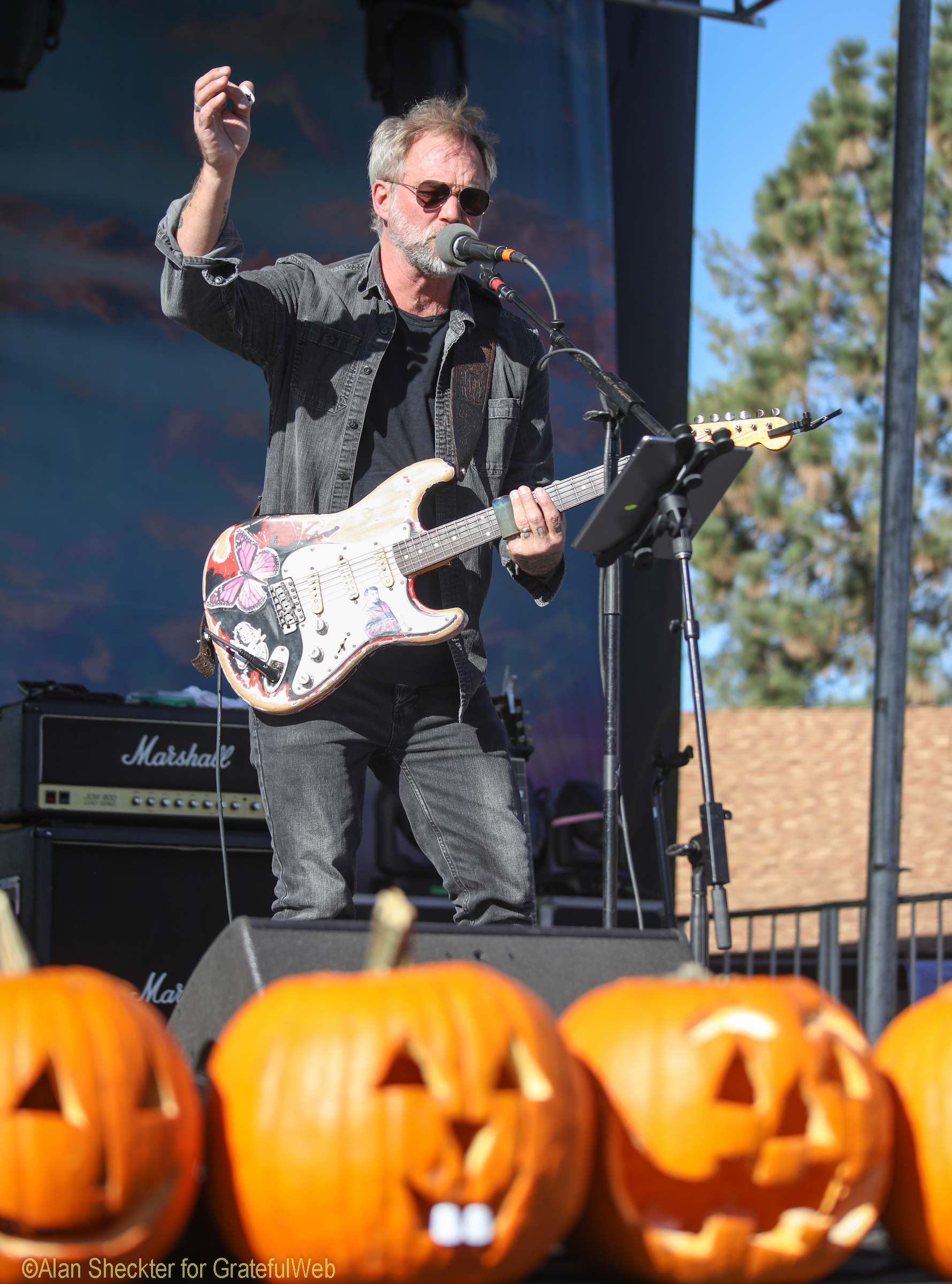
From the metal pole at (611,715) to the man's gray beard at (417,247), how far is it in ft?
1.69

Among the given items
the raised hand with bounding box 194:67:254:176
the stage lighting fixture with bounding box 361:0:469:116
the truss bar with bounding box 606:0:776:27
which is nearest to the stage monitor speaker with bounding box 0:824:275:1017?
the raised hand with bounding box 194:67:254:176

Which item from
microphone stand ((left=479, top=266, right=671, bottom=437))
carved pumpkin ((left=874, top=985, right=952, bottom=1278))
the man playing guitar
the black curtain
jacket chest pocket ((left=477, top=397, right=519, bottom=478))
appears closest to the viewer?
carved pumpkin ((left=874, top=985, right=952, bottom=1278))

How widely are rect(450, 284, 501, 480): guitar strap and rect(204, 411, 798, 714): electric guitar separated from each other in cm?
10

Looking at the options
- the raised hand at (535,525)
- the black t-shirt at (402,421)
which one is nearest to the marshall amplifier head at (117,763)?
the black t-shirt at (402,421)

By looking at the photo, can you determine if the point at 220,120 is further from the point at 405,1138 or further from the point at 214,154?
the point at 405,1138

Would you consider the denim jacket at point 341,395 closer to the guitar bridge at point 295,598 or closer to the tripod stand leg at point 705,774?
the guitar bridge at point 295,598

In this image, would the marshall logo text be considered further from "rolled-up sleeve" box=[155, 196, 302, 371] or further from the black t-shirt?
"rolled-up sleeve" box=[155, 196, 302, 371]

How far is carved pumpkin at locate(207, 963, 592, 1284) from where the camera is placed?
Answer: 53.4 inches

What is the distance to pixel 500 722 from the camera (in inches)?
114

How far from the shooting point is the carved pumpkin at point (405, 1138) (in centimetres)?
136

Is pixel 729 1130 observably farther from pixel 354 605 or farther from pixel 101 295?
pixel 101 295

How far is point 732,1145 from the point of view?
143 centimetres

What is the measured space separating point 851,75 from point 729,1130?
22.2 m

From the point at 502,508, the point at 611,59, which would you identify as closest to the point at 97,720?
the point at 502,508
